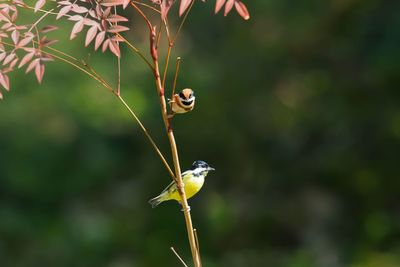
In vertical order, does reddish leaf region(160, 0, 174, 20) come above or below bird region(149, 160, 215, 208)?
below

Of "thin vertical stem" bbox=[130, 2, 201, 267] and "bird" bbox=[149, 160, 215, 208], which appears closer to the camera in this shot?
"thin vertical stem" bbox=[130, 2, 201, 267]

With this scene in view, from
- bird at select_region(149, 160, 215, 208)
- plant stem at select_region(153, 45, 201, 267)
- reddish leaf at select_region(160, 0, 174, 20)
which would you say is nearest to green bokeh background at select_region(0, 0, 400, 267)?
bird at select_region(149, 160, 215, 208)

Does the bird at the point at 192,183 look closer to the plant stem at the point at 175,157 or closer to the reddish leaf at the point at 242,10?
the plant stem at the point at 175,157

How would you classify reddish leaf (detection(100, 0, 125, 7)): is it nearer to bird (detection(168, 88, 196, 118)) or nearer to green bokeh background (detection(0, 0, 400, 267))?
bird (detection(168, 88, 196, 118))

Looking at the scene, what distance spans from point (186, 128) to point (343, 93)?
126cm

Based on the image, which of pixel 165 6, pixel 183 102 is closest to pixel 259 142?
pixel 183 102

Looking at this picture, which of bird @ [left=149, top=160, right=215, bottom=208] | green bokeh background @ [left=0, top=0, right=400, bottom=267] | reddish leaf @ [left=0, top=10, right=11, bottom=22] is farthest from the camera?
green bokeh background @ [left=0, top=0, right=400, bottom=267]

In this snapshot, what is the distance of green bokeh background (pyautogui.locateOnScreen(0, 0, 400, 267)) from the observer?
5.43 metres

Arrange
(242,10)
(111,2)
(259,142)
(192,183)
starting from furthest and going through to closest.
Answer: (259,142)
(192,183)
(111,2)
(242,10)

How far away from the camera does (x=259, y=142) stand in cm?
566

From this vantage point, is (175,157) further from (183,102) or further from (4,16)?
(4,16)

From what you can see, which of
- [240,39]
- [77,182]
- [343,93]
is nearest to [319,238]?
[343,93]

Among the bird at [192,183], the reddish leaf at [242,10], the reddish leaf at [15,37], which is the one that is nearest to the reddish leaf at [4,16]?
the reddish leaf at [15,37]

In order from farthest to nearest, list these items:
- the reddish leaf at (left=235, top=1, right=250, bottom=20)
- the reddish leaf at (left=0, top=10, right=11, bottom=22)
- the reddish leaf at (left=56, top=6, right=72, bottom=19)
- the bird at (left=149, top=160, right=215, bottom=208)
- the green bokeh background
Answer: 1. the green bokeh background
2. the bird at (left=149, top=160, right=215, bottom=208)
3. the reddish leaf at (left=0, top=10, right=11, bottom=22)
4. the reddish leaf at (left=56, top=6, right=72, bottom=19)
5. the reddish leaf at (left=235, top=1, right=250, bottom=20)
